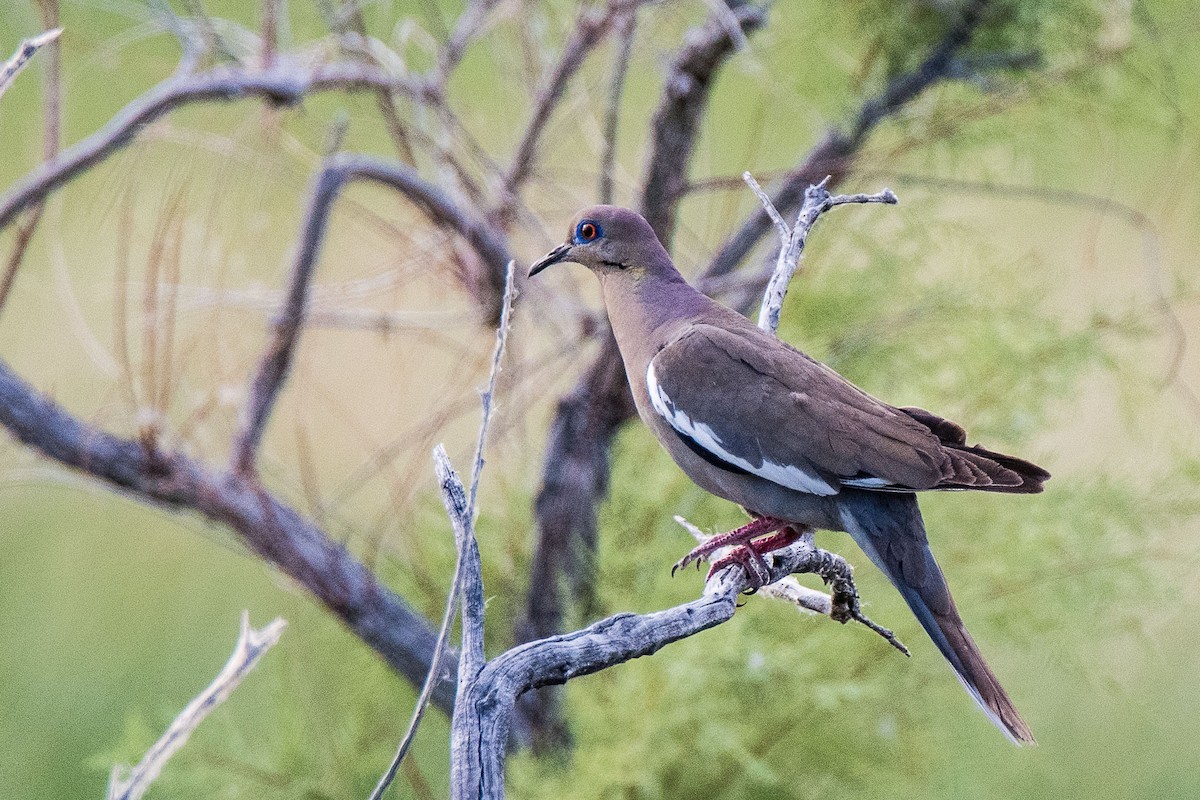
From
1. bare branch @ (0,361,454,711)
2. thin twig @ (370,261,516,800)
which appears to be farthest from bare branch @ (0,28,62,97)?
bare branch @ (0,361,454,711)

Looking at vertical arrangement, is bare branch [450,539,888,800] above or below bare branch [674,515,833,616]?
above

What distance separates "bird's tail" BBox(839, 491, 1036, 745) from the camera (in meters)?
1.44

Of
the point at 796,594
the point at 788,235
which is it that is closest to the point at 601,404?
the point at 788,235

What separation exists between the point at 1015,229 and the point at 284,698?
2.94 meters

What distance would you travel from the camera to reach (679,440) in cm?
168

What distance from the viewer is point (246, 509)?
2424 mm

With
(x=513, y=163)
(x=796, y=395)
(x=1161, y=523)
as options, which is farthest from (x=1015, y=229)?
(x=796, y=395)

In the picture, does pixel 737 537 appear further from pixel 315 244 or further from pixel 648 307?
pixel 315 244

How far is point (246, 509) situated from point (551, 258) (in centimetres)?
94

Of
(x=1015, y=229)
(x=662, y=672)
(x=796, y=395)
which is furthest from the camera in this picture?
(x=1015, y=229)

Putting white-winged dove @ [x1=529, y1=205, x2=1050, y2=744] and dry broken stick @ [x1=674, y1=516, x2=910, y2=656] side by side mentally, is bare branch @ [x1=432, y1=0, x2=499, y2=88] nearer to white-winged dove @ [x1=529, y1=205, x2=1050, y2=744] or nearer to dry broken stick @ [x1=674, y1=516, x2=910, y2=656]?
white-winged dove @ [x1=529, y1=205, x2=1050, y2=744]

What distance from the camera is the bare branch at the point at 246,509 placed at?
2137 millimetres

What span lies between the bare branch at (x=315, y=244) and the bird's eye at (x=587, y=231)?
1.96ft

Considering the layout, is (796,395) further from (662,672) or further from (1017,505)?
(1017,505)
